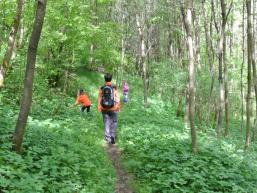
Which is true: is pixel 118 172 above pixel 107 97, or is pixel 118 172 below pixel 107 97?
below

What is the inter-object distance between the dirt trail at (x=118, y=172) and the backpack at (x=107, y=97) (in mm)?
1385

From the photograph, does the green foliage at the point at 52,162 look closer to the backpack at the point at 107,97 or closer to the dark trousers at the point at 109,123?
the dark trousers at the point at 109,123

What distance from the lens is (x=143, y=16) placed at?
2309cm

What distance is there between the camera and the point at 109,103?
10578 mm

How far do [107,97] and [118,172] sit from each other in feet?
8.65

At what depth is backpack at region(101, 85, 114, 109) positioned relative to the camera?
10.5 metres

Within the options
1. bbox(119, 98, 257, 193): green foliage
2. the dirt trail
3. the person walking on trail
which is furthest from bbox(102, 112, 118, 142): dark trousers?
bbox(119, 98, 257, 193): green foliage

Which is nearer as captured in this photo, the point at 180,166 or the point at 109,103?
the point at 180,166

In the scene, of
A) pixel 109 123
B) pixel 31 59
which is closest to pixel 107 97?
pixel 109 123

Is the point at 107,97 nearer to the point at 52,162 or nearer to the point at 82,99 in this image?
the point at 52,162

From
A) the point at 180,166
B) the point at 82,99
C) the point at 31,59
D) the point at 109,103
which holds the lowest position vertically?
the point at 180,166

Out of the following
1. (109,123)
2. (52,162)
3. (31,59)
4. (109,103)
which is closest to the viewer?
(31,59)

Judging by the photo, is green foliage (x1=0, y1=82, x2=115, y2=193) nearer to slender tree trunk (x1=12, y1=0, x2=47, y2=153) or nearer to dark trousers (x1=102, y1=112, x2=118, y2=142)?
dark trousers (x1=102, y1=112, x2=118, y2=142)

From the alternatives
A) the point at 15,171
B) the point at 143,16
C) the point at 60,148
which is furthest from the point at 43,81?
the point at 143,16
